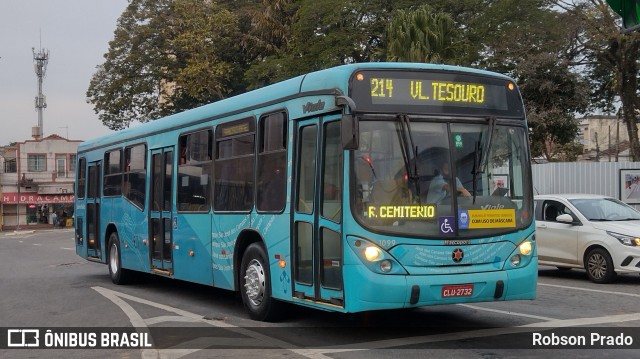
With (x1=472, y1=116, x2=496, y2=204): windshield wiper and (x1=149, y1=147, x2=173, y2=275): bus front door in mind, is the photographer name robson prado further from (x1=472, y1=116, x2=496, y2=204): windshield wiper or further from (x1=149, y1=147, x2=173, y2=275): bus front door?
(x1=149, y1=147, x2=173, y2=275): bus front door

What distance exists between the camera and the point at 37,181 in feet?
243

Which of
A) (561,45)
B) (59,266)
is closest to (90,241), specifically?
(59,266)

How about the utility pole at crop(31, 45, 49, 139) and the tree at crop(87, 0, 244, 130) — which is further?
the utility pole at crop(31, 45, 49, 139)

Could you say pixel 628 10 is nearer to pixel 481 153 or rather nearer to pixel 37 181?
pixel 481 153

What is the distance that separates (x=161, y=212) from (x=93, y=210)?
16.5 ft

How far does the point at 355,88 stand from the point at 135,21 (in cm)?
4118

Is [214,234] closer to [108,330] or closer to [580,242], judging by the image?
[108,330]

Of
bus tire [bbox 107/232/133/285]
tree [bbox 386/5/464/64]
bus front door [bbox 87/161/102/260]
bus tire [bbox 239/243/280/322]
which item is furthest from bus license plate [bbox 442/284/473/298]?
tree [bbox 386/5/464/64]

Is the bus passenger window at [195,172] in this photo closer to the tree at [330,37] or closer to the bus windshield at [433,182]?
the bus windshield at [433,182]

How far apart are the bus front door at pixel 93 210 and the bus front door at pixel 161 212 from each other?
391 centimetres

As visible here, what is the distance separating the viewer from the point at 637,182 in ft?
78.4

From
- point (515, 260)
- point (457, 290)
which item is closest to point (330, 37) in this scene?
point (515, 260)

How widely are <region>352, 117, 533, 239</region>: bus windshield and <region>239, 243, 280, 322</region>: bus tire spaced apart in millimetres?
2435

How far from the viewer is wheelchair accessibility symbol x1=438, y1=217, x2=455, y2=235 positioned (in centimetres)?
822
